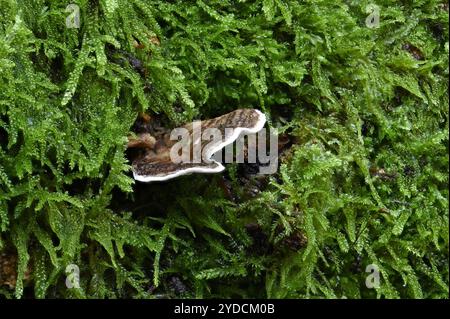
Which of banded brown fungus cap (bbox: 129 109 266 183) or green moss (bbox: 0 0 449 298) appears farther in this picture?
green moss (bbox: 0 0 449 298)

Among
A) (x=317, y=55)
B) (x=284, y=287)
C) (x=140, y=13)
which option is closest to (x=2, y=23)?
(x=140, y=13)

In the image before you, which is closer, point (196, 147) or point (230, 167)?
point (196, 147)

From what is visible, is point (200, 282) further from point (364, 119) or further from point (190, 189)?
point (364, 119)

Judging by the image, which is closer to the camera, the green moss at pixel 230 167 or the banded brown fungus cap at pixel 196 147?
the banded brown fungus cap at pixel 196 147
